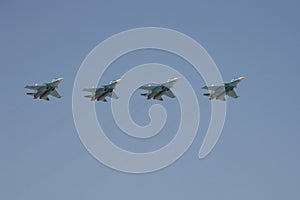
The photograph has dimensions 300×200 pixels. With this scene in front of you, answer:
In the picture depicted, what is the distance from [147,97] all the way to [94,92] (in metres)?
9.72

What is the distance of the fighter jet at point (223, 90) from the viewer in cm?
9075

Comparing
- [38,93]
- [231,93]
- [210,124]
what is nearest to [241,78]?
[231,93]

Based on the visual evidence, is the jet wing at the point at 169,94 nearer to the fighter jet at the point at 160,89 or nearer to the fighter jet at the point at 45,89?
the fighter jet at the point at 160,89

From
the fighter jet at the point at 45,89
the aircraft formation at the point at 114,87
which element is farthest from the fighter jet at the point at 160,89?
the fighter jet at the point at 45,89

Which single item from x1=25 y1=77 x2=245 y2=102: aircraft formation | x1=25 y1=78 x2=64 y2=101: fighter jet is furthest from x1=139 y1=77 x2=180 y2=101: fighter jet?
x1=25 y1=78 x2=64 y2=101: fighter jet

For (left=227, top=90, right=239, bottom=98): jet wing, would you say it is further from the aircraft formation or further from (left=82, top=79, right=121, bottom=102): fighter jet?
(left=82, top=79, right=121, bottom=102): fighter jet

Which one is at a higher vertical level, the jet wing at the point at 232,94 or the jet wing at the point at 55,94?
the jet wing at the point at 55,94

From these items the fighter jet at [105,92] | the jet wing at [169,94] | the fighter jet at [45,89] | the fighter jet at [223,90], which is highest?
the fighter jet at [45,89]

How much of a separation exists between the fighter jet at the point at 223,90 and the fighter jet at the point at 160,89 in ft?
21.8

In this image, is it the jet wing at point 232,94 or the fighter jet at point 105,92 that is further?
the jet wing at point 232,94

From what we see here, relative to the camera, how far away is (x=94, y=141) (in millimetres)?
84062

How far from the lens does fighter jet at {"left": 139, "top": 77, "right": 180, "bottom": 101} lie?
3686 inches

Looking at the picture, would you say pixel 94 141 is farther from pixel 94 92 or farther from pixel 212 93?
pixel 212 93

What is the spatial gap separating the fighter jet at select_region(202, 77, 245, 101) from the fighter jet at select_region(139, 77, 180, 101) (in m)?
6.65
